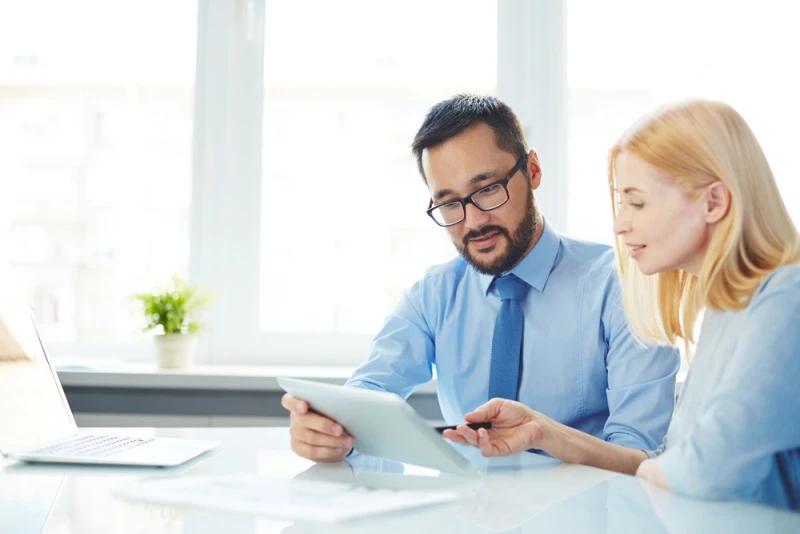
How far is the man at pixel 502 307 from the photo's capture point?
1610mm

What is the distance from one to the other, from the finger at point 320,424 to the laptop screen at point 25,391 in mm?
431

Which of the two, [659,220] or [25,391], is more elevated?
[659,220]

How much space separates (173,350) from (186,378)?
0.14m

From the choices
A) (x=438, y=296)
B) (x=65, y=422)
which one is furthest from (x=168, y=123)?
(x=65, y=422)

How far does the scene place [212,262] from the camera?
8.59 feet

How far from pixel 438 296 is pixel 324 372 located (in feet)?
2.31

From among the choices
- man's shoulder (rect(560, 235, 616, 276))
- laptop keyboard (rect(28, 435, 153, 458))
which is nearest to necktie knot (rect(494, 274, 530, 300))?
man's shoulder (rect(560, 235, 616, 276))

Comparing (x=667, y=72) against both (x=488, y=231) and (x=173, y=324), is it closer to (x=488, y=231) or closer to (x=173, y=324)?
(x=488, y=231)

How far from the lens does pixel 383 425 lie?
3.44 feet

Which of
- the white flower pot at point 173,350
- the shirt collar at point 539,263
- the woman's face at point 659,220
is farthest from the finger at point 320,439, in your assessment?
the white flower pot at point 173,350

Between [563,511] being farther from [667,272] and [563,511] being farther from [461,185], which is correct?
[461,185]

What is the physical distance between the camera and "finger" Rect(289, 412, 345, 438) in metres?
1.19

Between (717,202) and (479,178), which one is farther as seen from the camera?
(479,178)

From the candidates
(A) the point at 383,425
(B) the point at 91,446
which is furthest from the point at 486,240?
(B) the point at 91,446
